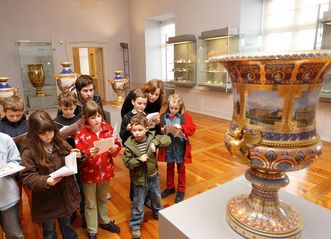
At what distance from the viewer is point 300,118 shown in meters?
0.92

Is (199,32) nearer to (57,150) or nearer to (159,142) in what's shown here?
(159,142)

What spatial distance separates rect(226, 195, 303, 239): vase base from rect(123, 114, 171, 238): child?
878 millimetres

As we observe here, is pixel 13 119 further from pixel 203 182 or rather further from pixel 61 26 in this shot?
pixel 61 26

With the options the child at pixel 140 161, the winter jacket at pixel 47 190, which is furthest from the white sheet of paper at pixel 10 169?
the child at pixel 140 161

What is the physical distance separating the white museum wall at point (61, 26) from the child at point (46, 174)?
7.77 metres

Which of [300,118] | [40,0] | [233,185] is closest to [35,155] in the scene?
[233,185]

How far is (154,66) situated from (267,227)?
9095 millimetres

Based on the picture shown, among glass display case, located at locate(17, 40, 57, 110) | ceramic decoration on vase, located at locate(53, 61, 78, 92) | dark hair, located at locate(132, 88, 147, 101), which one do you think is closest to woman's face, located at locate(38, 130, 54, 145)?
dark hair, located at locate(132, 88, 147, 101)

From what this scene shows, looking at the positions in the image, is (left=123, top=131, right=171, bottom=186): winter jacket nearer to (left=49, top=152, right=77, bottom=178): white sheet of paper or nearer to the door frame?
(left=49, top=152, right=77, bottom=178): white sheet of paper

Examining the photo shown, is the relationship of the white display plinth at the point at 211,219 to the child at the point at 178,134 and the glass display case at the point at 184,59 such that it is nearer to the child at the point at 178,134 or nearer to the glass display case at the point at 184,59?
the child at the point at 178,134

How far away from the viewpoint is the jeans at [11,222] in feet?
5.22

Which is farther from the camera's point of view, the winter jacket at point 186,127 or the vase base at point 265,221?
the winter jacket at point 186,127

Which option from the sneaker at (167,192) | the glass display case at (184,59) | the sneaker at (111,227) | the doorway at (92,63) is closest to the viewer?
the sneaker at (111,227)

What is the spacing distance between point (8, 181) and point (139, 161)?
0.87 metres
